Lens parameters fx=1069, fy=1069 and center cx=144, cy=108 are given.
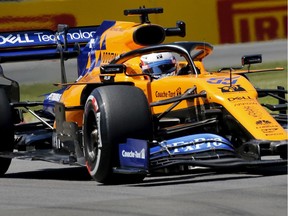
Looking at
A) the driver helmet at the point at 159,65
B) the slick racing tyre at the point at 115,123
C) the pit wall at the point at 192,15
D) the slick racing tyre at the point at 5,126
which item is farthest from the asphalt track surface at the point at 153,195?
the pit wall at the point at 192,15

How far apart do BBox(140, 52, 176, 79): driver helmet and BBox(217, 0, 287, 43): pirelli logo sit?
507 inches

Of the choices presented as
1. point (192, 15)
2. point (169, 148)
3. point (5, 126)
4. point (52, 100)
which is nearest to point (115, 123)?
point (169, 148)

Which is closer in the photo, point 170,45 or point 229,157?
point 229,157

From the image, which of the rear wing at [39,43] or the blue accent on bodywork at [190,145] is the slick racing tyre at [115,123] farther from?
the rear wing at [39,43]

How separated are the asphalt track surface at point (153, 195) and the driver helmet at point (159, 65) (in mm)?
1241

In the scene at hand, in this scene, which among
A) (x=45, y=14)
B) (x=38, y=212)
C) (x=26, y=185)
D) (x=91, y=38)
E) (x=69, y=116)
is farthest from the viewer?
(x=45, y=14)

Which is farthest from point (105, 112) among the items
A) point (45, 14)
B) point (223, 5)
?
point (223, 5)

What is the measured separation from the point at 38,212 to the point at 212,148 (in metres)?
2.24

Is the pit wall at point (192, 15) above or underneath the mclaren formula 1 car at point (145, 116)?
above

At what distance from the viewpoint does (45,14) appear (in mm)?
21734

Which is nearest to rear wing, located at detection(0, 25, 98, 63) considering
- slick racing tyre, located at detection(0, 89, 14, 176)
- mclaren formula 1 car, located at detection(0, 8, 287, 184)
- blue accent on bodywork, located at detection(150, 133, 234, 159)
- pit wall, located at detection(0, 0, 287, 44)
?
mclaren formula 1 car, located at detection(0, 8, 287, 184)

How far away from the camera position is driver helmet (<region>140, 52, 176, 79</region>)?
11.4 metres

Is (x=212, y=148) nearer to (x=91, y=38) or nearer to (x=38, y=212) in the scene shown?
(x=38, y=212)

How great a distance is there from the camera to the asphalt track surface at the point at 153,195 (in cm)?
817
